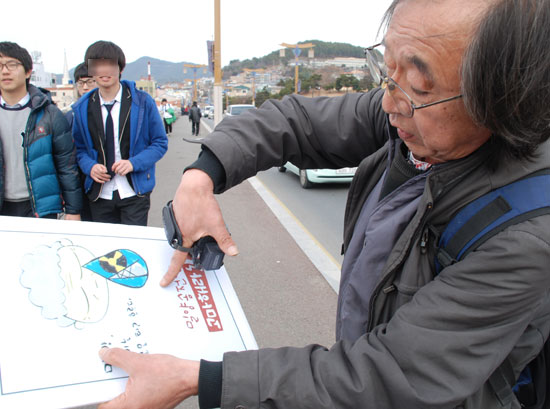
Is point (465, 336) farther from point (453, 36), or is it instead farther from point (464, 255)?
point (453, 36)

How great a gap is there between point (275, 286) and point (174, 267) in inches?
118

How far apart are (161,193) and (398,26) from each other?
7461mm

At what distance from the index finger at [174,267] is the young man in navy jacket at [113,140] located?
2.06m

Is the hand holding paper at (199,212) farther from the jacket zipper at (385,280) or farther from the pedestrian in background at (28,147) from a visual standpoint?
the pedestrian in background at (28,147)

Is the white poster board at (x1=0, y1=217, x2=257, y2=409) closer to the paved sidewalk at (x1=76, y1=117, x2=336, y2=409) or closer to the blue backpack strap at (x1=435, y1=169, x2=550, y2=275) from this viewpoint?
the blue backpack strap at (x1=435, y1=169, x2=550, y2=275)

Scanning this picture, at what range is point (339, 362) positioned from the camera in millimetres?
901

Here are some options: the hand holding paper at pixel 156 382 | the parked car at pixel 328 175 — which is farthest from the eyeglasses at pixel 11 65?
the parked car at pixel 328 175

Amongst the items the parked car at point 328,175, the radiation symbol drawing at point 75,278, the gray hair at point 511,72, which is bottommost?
the parked car at point 328,175

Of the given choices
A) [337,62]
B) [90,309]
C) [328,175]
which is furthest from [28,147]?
[337,62]

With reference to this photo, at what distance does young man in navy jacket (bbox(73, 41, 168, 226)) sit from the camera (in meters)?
3.10

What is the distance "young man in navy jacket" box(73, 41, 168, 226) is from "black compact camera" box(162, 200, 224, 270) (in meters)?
2.10

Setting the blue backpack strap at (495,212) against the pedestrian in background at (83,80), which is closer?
the blue backpack strap at (495,212)

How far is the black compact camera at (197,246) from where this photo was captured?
1.16 metres

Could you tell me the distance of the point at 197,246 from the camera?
118cm
